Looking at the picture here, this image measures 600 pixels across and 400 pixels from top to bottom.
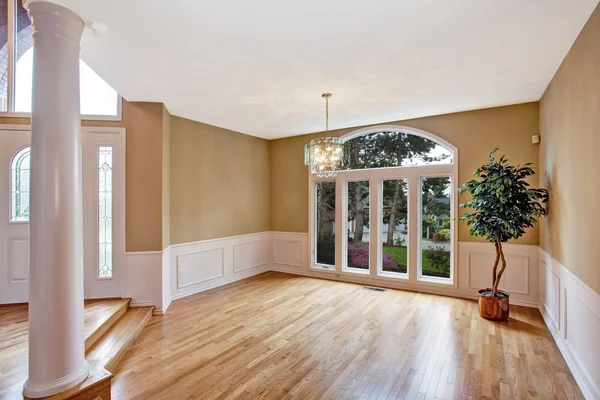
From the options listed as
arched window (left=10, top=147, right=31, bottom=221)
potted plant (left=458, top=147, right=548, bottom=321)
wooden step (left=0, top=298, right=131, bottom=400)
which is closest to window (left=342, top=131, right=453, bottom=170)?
potted plant (left=458, top=147, right=548, bottom=321)

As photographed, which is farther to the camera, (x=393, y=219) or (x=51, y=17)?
(x=393, y=219)

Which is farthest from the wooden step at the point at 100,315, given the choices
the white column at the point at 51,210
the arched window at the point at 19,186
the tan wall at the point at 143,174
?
the arched window at the point at 19,186

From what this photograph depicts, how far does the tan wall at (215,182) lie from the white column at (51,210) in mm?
2633

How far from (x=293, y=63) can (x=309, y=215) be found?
3636mm

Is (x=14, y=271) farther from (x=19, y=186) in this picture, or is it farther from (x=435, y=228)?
(x=435, y=228)

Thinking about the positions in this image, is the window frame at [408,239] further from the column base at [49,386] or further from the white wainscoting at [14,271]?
the white wainscoting at [14,271]

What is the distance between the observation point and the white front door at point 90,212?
3.93m

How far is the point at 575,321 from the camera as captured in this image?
273 centimetres

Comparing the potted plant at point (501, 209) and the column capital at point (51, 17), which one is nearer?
the column capital at point (51, 17)

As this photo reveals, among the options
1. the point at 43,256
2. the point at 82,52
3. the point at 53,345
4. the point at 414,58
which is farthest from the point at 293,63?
the point at 53,345

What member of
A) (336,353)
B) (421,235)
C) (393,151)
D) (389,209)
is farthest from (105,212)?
(421,235)

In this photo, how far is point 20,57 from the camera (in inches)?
161

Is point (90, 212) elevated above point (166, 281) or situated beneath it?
elevated above

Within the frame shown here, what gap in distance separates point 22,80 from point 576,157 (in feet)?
20.9
